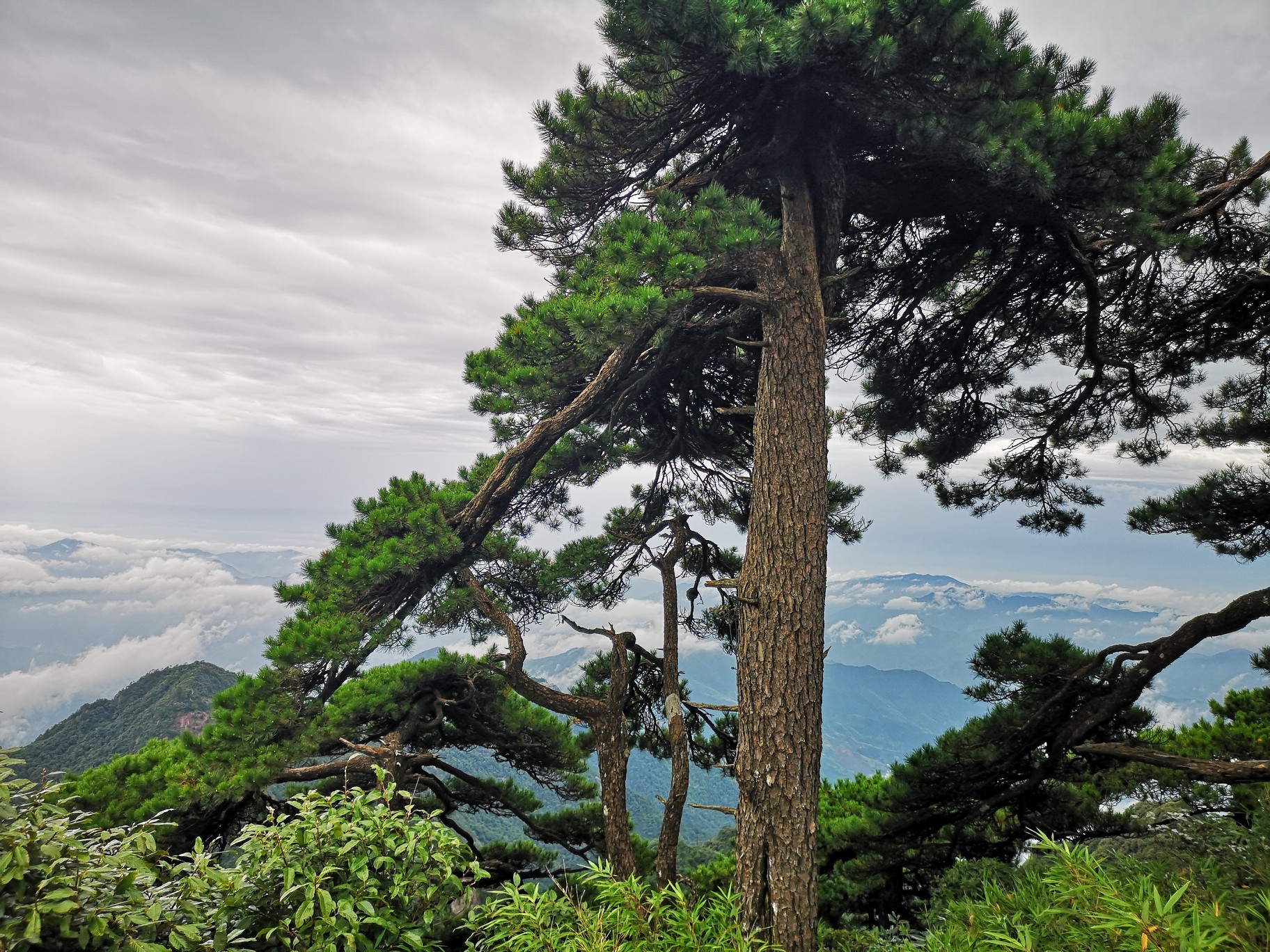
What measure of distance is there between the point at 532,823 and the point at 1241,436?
722cm

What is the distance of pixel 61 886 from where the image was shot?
1.71m

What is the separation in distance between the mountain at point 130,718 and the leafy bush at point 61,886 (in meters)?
8.69

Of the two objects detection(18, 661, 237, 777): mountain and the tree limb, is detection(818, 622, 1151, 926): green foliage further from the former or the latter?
detection(18, 661, 237, 777): mountain

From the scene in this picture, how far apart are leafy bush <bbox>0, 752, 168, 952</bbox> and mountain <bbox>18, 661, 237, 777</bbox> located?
8.69m

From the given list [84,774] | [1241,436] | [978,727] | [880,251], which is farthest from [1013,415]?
[84,774]

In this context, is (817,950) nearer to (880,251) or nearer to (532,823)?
(532,823)

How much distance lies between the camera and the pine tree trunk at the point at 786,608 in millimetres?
3275

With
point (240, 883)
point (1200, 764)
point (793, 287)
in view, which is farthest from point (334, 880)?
point (1200, 764)

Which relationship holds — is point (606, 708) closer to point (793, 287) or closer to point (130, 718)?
point (793, 287)

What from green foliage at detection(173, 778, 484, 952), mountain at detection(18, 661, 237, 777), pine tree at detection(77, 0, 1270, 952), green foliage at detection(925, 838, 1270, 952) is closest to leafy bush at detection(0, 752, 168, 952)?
green foliage at detection(173, 778, 484, 952)

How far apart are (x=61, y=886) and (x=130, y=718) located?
42.5ft

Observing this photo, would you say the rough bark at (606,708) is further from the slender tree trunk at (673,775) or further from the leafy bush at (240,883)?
the leafy bush at (240,883)

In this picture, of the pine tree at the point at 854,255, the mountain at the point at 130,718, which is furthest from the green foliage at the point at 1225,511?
the mountain at the point at 130,718

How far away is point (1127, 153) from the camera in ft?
11.7
